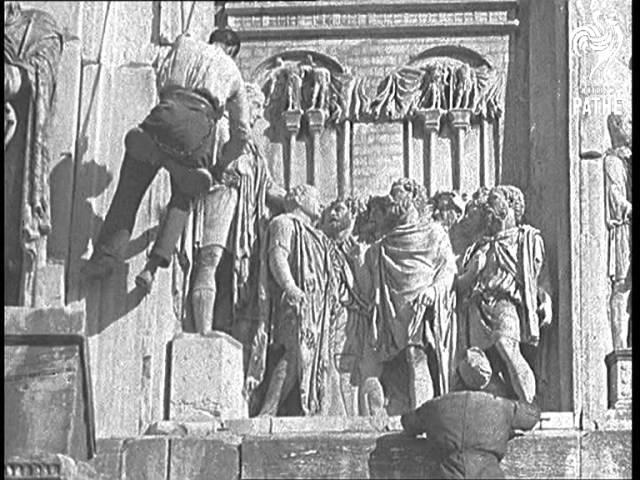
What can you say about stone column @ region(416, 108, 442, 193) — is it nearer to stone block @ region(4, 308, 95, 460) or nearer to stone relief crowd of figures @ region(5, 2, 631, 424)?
stone relief crowd of figures @ region(5, 2, 631, 424)

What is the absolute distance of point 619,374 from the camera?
14.5 metres

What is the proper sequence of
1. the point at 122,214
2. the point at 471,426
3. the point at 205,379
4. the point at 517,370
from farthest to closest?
1. the point at 122,214
2. the point at 205,379
3. the point at 517,370
4. the point at 471,426

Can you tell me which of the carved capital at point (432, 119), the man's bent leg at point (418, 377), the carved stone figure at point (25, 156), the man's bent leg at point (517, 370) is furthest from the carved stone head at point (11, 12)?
the man's bent leg at point (517, 370)

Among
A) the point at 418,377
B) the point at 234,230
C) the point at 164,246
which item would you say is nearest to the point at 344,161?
the point at 234,230

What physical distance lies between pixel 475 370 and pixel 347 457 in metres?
1.18

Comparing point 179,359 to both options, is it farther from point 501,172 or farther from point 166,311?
point 501,172

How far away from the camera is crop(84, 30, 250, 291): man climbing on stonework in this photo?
582 inches

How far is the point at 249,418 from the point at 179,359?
65 centimetres

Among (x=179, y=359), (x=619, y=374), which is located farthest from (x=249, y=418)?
(x=619, y=374)

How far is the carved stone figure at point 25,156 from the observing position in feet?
48.4

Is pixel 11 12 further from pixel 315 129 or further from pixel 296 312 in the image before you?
pixel 296 312

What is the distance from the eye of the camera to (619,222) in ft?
49.0

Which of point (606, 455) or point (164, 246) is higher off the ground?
point (164, 246)

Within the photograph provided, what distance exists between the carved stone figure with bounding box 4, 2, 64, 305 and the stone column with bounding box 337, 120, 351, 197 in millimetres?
2096
